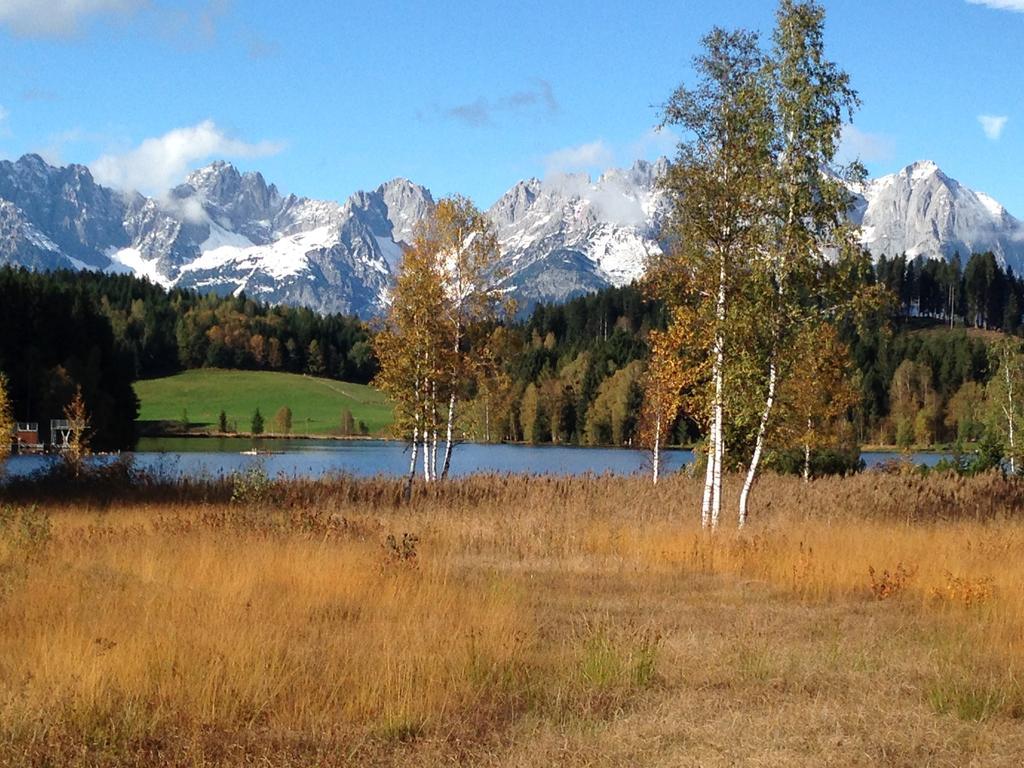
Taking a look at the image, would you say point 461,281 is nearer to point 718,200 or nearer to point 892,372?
point 718,200

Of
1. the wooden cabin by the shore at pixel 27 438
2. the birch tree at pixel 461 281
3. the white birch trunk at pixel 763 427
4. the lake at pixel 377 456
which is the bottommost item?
the lake at pixel 377 456

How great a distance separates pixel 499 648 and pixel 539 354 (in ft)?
492

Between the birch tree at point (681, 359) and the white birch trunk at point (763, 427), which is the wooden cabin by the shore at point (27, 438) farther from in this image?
the white birch trunk at point (763, 427)

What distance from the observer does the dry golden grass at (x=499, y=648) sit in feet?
22.2

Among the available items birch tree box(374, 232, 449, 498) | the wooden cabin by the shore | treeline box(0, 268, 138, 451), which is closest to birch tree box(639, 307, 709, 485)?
birch tree box(374, 232, 449, 498)

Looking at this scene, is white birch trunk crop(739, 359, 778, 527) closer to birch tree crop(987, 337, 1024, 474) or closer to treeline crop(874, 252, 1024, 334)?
birch tree crop(987, 337, 1024, 474)

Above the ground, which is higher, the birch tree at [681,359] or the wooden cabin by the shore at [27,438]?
the birch tree at [681,359]

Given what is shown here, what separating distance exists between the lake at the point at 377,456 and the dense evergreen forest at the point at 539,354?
6835 mm

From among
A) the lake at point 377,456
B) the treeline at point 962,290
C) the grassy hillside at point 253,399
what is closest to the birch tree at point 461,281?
→ the lake at point 377,456

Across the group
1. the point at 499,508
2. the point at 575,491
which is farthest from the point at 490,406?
the point at 499,508

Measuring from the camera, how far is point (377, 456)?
89250 mm

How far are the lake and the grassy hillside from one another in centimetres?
1576

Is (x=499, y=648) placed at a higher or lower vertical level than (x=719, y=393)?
lower

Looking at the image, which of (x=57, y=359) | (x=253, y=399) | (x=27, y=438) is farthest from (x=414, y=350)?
(x=253, y=399)
